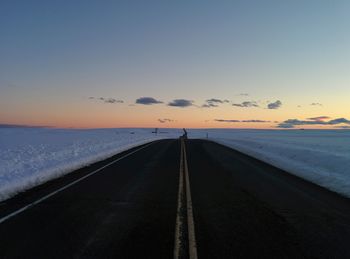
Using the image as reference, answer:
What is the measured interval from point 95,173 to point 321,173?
9116 mm

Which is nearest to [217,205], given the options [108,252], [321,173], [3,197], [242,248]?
[242,248]

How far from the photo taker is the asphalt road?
5.06 meters

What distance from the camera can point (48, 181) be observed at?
11.5 metres

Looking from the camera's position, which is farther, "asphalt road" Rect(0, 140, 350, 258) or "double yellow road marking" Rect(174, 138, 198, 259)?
"asphalt road" Rect(0, 140, 350, 258)

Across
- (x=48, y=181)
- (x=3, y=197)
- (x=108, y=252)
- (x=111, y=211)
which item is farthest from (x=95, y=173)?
(x=108, y=252)

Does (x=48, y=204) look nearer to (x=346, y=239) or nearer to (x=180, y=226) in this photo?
(x=180, y=226)

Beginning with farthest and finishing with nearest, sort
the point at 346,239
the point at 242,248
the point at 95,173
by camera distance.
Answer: the point at 95,173 < the point at 346,239 < the point at 242,248

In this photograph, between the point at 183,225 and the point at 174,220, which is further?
the point at 174,220

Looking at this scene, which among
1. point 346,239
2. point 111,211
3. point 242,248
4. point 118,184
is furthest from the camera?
point 118,184

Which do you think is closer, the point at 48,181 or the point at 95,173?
the point at 48,181

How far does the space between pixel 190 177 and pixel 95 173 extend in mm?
3802

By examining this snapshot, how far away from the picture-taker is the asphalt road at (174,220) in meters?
5.06

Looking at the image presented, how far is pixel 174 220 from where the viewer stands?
667 centimetres

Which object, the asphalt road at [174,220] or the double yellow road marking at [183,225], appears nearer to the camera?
the double yellow road marking at [183,225]
